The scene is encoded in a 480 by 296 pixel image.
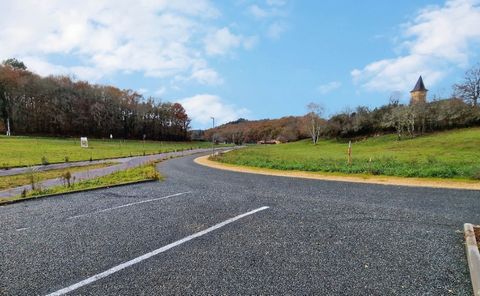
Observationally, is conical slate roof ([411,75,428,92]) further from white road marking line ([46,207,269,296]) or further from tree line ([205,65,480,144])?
white road marking line ([46,207,269,296])

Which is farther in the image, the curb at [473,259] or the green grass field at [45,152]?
the green grass field at [45,152]

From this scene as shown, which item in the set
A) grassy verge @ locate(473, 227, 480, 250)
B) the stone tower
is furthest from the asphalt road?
the stone tower

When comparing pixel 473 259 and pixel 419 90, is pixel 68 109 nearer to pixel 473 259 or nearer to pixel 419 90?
pixel 473 259

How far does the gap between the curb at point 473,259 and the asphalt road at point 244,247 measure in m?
0.10

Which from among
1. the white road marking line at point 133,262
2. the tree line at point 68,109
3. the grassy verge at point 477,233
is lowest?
the white road marking line at point 133,262

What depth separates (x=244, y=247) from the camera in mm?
4680

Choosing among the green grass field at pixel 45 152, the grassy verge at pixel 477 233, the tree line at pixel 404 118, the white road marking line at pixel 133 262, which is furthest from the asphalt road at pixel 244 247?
the tree line at pixel 404 118

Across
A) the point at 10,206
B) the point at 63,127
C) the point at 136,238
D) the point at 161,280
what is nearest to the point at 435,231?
the point at 161,280

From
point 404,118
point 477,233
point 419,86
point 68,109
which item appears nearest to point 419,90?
point 419,86

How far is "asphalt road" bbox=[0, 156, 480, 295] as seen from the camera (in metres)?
3.50

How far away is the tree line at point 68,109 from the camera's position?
67.6 metres

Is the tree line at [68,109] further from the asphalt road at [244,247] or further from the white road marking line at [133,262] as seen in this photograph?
the white road marking line at [133,262]

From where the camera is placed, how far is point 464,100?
163 ft

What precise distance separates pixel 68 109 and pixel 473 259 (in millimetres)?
84754
